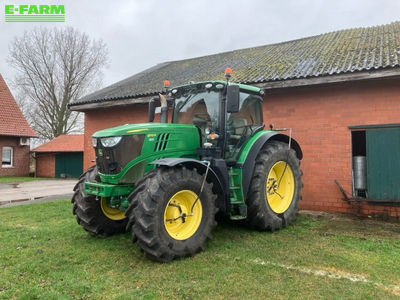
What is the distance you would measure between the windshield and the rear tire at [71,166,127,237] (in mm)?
1622

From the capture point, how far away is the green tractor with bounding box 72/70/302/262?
361 cm

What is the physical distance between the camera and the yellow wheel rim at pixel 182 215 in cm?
378

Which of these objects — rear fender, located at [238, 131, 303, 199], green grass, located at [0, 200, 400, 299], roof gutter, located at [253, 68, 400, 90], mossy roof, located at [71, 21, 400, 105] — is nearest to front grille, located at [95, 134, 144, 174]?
green grass, located at [0, 200, 400, 299]

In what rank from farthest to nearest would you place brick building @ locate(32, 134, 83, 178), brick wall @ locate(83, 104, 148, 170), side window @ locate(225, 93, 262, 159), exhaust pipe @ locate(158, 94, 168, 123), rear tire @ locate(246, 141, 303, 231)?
brick building @ locate(32, 134, 83, 178)
brick wall @ locate(83, 104, 148, 170)
exhaust pipe @ locate(158, 94, 168, 123)
side window @ locate(225, 93, 262, 159)
rear tire @ locate(246, 141, 303, 231)

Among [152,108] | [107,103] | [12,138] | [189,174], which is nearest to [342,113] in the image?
[152,108]

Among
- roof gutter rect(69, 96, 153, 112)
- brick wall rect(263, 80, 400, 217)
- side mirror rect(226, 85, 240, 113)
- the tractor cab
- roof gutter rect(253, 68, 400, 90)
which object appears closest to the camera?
side mirror rect(226, 85, 240, 113)

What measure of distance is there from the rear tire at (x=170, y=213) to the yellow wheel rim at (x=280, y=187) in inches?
61.4

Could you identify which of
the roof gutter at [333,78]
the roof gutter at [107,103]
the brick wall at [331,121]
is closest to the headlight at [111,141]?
the roof gutter at [333,78]

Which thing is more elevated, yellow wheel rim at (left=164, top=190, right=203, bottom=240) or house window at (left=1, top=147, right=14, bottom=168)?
house window at (left=1, top=147, right=14, bottom=168)

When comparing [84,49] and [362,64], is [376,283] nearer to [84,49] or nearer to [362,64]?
[362,64]

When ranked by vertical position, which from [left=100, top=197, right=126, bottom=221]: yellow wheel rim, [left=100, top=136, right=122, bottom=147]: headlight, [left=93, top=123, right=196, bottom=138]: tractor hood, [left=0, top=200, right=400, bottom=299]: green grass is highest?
[left=93, top=123, right=196, bottom=138]: tractor hood

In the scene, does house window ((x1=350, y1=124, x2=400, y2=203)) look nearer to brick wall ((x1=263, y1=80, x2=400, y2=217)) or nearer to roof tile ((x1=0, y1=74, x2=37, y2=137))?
brick wall ((x1=263, y1=80, x2=400, y2=217))

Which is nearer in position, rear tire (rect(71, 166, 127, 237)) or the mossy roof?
rear tire (rect(71, 166, 127, 237))

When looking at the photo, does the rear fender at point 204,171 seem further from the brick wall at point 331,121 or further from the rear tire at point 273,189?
the brick wall at point 331,121
